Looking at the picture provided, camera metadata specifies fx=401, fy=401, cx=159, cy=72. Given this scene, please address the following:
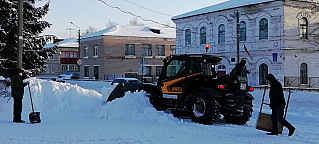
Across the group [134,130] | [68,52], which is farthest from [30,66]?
[68,52]

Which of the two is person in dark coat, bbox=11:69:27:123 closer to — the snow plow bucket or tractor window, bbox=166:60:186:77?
the snow plow bucket

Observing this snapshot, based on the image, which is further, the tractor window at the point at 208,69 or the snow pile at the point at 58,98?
the snow pile at the point at 58,98

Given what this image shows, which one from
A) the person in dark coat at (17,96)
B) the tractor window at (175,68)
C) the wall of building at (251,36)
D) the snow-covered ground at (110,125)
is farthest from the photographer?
the wall of building at (251,36)

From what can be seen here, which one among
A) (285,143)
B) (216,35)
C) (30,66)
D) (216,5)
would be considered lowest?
(285,143)

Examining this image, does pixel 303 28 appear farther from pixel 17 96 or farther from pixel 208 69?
pixel 17 96

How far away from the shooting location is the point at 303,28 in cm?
3350

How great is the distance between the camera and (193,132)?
35.5ft

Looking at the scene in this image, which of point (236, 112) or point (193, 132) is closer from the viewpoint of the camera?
point (193, 132)

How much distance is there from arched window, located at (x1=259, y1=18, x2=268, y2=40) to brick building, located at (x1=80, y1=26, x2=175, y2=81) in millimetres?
22779

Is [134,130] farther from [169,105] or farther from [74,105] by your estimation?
[74,105]

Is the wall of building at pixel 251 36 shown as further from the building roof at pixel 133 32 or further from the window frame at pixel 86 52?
the window frame at pixel 86 52

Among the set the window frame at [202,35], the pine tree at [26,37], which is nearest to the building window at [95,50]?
the window frame at [202,35]

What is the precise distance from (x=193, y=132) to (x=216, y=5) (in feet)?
101

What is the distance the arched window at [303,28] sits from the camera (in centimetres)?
3331
